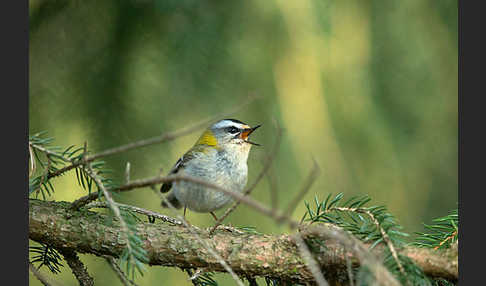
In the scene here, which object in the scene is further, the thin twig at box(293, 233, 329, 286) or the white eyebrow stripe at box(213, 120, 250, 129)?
the white eyebrow stripe at box(213, 120, 250, 129)

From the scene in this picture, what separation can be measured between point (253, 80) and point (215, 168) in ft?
1.64

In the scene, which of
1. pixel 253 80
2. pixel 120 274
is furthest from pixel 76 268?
pixel 253 80

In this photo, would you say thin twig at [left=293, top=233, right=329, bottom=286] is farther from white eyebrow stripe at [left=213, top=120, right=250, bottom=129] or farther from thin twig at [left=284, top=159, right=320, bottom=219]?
white eyebrow stripe at [left=213, top=120, right=250, bottom=129]

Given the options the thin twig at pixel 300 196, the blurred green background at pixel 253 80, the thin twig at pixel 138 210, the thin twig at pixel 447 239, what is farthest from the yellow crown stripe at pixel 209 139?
the thin twig at pixel 300 196

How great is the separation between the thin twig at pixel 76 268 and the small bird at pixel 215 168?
2.27ft

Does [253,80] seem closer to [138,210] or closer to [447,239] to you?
[138,210]

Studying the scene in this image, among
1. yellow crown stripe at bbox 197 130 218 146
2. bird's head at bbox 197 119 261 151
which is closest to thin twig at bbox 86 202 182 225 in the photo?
bird's head at bbox 197 119 261 151

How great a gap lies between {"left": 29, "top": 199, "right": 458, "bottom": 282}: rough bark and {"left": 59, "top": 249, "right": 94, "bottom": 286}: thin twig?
43 mm

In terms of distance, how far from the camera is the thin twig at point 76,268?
155 centimetres

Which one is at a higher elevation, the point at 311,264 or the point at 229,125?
the point at 229,125

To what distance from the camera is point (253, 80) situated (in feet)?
7.21

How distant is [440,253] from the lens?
1336 mm

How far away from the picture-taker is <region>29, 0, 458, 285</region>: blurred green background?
2.01 m
